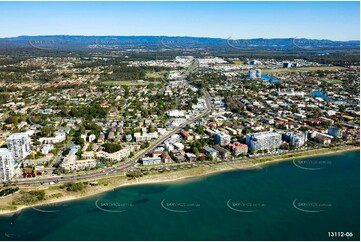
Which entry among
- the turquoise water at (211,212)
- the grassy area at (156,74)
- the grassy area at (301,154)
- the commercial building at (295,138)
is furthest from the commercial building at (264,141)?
the grassy area at (156,74)

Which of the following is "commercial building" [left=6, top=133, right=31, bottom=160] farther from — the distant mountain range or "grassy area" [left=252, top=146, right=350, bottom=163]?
the distant mountain range

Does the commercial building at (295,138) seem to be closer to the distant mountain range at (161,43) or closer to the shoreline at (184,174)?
the shoreline at (184,174)

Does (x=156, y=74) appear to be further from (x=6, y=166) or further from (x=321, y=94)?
(x=6, y=166)

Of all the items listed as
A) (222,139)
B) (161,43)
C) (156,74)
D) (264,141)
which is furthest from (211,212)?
(161,43)

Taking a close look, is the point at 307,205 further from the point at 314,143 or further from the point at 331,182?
the point at 314,143

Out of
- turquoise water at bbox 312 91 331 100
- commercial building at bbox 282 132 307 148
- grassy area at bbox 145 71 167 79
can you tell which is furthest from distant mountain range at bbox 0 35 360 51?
commercial building at bbox 282 132 307 148

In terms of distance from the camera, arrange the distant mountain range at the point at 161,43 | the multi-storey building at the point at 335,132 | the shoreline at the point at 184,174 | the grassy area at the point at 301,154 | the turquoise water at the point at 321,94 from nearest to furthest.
→ the shoreline at the point at 184,174 < the grassy area at the point at 301,154 < the multi-storey building at the point at 335,132 < the turquoise water at the point at 321,94 < the distant mountain range at the point at 161,43
